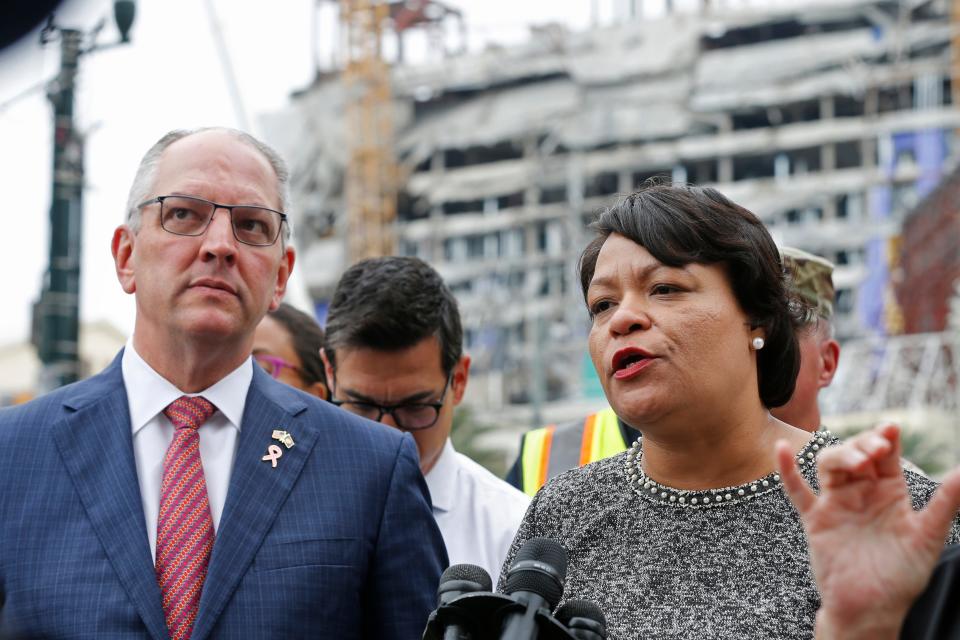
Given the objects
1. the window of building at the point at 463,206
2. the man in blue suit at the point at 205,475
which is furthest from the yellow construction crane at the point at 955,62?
the man in blue suit at the point at 205,475

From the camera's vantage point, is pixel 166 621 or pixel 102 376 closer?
pixel 166 621

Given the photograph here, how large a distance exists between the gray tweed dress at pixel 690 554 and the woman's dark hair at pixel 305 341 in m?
2.25

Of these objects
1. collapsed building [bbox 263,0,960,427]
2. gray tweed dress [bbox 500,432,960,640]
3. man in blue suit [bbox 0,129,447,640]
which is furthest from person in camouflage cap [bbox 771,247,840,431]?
collapsed building [bbox 263,0,960,427]

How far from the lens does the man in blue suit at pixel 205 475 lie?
2699 millimetres

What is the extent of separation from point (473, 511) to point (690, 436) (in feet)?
4.60

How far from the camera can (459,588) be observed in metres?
2.09

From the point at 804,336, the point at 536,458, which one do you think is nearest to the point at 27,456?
the point at 536,458

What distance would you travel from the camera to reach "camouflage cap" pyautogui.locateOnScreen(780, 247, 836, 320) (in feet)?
13.6

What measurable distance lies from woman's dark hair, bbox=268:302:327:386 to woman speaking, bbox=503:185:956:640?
2234 millimetres

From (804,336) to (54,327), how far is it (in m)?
7.11

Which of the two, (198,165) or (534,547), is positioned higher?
(198,165)

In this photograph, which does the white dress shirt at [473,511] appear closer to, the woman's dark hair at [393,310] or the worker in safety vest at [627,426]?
the worker in safety vest at [627,426]

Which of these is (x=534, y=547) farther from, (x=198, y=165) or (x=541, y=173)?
(x=541, y=173)

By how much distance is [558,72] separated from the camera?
64.5 metres
